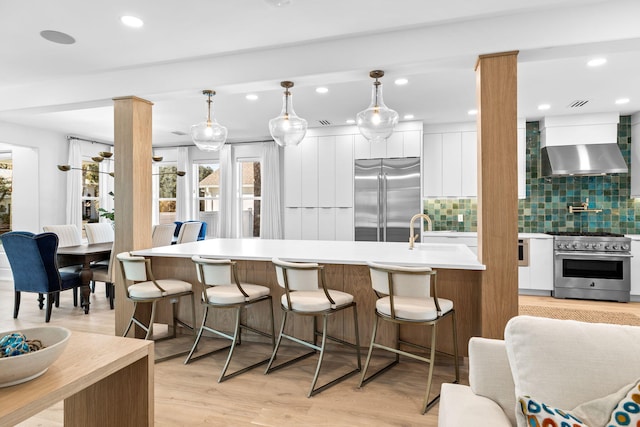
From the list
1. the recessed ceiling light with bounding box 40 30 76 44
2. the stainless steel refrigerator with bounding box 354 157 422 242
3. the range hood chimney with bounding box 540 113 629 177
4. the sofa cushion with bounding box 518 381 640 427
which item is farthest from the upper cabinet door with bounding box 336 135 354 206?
the sofa cushion with bounding box 518 381 640 427

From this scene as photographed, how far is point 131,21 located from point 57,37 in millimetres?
751

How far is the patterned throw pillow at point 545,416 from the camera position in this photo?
100cm

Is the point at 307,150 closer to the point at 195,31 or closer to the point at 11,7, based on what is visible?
the point at 195,31

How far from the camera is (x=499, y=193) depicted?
2680mm

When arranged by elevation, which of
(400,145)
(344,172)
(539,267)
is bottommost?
(539,267)

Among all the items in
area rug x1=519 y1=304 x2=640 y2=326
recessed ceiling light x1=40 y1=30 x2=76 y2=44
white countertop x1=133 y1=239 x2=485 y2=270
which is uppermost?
recessed ceiling light x1=40 y1=30 x2=76 y2=44

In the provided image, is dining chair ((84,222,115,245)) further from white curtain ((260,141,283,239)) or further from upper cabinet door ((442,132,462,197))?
upper cabinet door ((442,132,462,197))

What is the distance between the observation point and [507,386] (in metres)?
1.32

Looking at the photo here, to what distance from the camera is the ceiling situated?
2.56 metres

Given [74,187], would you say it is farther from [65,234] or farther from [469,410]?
[469,410]

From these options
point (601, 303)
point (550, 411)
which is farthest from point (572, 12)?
point (601, 303)

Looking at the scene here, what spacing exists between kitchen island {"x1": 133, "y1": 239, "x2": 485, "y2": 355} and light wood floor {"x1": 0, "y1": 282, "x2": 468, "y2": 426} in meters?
0.29

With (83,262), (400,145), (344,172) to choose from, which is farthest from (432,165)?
(83,262)

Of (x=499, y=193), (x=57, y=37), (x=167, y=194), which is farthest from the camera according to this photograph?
(x=167, y=194)
